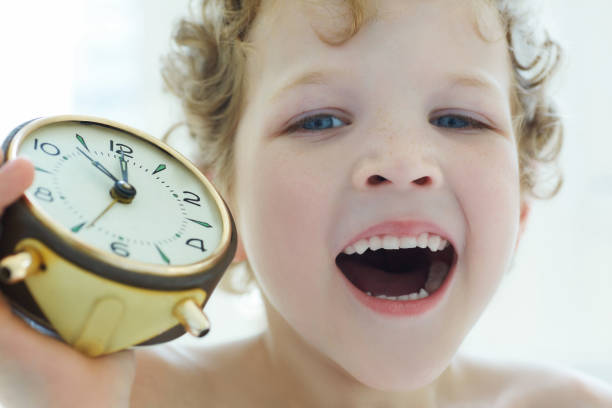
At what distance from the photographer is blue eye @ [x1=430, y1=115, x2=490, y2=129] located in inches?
31.2

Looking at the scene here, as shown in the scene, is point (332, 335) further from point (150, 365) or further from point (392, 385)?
point (150, 365)

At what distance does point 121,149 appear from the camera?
626mm

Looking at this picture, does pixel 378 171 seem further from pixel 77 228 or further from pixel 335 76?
pixel 77 228

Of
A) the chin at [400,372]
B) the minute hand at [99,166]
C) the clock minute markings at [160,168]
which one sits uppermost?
the chin at [400,372]

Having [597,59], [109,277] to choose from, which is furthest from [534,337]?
[109,277]

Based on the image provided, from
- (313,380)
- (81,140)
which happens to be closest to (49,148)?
(81,140)

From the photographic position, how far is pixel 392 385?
0.74 metres

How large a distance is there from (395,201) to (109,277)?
1.05ft

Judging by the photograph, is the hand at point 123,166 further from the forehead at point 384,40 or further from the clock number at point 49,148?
the forehead at point 384,40

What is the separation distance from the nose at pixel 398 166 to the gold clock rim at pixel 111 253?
0.51 ft

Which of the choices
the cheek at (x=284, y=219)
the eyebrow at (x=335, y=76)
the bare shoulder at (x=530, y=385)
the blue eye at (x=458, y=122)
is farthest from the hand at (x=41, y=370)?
the bare shoulder at (x=530, y=385)

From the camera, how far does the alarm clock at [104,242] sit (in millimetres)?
480

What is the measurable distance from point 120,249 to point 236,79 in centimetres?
44

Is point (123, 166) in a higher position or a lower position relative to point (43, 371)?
higher
